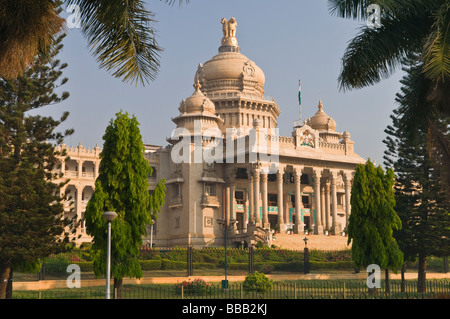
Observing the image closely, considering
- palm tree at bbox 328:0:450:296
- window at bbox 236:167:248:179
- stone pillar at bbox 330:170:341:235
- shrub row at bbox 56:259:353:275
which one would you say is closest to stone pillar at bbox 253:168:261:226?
window at bbox 236:167:248:179

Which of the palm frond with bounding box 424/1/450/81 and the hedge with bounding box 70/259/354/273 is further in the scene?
the hedge with bounding box 70/259/354/273

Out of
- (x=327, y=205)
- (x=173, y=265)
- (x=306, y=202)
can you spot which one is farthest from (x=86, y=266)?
(x=306, y=202)

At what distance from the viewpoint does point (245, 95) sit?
207ft

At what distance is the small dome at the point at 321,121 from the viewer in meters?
68.9

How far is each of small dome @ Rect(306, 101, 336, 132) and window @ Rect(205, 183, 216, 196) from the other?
17.6m

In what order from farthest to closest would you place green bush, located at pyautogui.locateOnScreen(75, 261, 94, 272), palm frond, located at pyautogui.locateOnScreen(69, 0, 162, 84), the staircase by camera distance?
the staircase
green bush, located at pyautogui.locateOnScreen(75, 261, 94, 272)
palm frond, located at pyautogui.locateOnScreen(69, 0, 162, 84)

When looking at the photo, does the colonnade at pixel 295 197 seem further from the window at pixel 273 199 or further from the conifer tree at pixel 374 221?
the conifer tree at pixel 374 221

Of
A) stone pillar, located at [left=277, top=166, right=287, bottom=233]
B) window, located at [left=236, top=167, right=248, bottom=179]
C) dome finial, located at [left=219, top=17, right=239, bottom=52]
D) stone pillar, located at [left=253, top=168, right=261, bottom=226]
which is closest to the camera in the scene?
stone pillar, located at [left=253, top=168, right=261, bottom=226]

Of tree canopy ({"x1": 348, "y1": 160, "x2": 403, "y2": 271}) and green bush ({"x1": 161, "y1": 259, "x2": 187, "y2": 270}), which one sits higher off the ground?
tree canopy ({"x1": 348, "y1": 160, "x2": 403, "y2": 271})

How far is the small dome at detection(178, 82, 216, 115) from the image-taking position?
191ft

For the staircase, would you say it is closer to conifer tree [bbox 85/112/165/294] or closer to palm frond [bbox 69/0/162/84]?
conifer tree [bbox 85/112/165/294]
